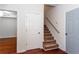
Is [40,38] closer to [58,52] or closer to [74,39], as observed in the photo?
[58,52]

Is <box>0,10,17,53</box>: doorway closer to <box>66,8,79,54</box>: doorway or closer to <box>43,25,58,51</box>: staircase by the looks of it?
<box>43,25,58,51</box>: staircase

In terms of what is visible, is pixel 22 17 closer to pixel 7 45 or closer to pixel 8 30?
pixel 8 30

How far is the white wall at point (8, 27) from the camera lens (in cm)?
139

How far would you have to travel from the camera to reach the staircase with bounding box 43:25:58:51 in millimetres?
1499

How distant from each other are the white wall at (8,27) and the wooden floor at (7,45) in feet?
0.20

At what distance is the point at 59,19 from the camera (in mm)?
1543

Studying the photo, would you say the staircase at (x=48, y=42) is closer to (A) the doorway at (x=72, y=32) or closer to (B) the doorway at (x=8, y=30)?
(A) the doorway at (x=72, y=32)

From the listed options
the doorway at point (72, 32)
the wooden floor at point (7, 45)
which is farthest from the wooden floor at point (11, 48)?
the doorway at point (72, 32)

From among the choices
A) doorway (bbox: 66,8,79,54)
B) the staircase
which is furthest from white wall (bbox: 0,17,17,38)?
doorway (bbox: 66,8,79,54)

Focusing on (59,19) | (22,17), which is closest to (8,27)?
(22,17)

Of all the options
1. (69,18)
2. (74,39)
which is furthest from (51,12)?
(74,39)

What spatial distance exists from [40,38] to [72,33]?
50cm

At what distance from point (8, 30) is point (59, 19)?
2.67 feet

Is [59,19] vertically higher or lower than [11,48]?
higher
